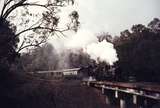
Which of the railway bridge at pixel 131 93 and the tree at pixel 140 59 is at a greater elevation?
the tree at pixel 140 59

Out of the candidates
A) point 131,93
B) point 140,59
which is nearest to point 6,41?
point 131,93

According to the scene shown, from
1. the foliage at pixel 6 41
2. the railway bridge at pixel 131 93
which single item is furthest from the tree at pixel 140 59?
the foliage at pixel 6 41

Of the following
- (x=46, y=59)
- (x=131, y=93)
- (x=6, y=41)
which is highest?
(x=46, y=59)

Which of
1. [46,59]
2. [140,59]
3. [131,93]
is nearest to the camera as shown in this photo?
[131,93]

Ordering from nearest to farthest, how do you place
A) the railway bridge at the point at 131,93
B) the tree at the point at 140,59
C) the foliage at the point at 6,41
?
the railway bridge at the point at 131,93
the foliage at the point at 6,41
the tree at the point at 140,59

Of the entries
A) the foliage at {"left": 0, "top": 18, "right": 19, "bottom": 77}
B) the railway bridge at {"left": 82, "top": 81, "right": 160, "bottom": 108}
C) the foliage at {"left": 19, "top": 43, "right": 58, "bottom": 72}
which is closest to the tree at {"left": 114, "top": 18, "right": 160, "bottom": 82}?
the railway bridge at {"left": 82, "top": 81, "right": 160, "bottom": 108}

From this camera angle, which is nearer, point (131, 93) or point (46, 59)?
point (131, 93)

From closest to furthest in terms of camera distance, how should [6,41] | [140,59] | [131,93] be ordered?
[131,93]
[6,41]
[140,59]

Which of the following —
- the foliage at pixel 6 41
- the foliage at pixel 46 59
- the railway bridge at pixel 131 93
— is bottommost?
the railway bridge at pixel 131 93

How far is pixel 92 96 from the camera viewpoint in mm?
32438

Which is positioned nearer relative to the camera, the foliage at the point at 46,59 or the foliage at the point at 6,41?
the foliage at the point at 6,41

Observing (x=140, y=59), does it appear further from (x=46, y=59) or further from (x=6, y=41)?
(x=46, y=59)

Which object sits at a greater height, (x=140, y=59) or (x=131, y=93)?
(x=140, y=59)

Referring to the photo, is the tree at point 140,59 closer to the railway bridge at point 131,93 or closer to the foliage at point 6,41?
the railway bridge at point 131,93
